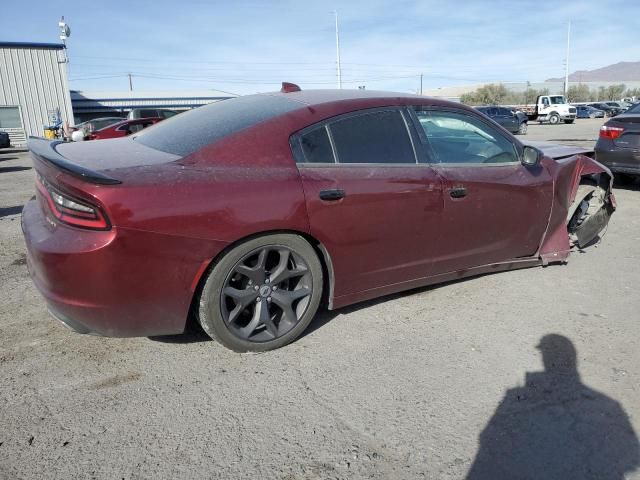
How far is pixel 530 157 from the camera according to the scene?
394cm

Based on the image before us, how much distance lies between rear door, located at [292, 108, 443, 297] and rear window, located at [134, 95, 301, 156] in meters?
0.36

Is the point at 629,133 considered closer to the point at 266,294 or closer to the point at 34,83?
the point at 266,294

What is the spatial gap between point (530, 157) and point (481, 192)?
0.65 m

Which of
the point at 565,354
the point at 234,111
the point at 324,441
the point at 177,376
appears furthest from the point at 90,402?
the point at 565,354

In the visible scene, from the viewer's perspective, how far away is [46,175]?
2697mm

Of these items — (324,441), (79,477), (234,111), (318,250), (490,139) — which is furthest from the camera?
(490,139)

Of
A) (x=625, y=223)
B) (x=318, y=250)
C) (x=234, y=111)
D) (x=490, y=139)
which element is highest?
(x=234, y=111)

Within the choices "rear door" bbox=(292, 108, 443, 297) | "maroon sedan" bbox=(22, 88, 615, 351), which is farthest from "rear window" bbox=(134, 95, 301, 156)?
"rear door" bbox=(292, 108, 443, 297)

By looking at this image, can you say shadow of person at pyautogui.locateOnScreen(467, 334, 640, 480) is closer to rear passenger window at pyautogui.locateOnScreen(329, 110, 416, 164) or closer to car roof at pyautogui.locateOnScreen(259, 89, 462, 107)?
rear passenger window at pyautogui.locateOnScreen(329, 110, 416, 164)

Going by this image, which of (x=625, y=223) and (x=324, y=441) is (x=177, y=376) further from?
(x=625, y=223)

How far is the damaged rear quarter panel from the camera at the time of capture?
4156mm

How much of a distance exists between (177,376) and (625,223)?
5.70m

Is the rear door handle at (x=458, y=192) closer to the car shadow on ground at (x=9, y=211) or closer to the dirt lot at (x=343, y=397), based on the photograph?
the dirt lot at (x=343, y=397)

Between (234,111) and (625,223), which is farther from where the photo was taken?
(625,223)
